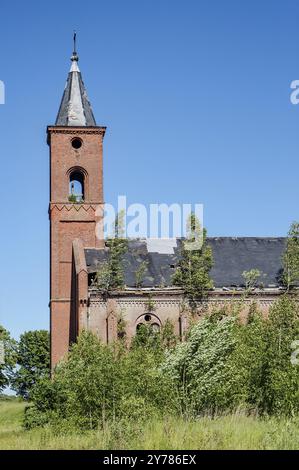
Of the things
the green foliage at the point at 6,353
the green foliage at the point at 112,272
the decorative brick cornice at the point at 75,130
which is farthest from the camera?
the green foliage at the point at 6,353

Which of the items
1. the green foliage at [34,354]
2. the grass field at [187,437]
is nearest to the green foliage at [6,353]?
the green foliage at [34,354]

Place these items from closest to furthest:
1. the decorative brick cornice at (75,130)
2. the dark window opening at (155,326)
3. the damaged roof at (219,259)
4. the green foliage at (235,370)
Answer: the green foliage at (235,370) < the dark window opening at (155,326) < the damaged roof at (219,259) < the decorative brick cornice at (75,130)

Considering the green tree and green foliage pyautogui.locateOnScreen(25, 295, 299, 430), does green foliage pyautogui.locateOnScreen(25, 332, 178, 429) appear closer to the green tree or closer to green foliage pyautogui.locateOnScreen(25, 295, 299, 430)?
green foliage pyautogui.locateOnScreen(25, 295, 299, 430)

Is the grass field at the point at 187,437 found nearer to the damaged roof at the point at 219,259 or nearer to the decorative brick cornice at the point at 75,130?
the damaged roof at the point at 219,259

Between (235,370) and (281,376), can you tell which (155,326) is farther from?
(281,376)

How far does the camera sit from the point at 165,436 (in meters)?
16.5

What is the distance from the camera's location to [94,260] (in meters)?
45.4

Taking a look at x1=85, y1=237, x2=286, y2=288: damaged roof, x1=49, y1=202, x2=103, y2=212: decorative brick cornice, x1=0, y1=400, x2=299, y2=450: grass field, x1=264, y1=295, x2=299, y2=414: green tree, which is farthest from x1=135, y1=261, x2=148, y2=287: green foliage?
x1=0, y1=400, x2=299, y2=450: grass field

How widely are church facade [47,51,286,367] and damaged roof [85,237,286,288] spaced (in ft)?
0.17

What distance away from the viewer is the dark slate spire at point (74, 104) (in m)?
48.8

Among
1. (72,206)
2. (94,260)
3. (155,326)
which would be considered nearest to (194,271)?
(155,326)

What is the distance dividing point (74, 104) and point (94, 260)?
932 centimetres

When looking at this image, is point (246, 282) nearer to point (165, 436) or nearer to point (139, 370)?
point (139, 370)

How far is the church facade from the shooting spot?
4394 cm
